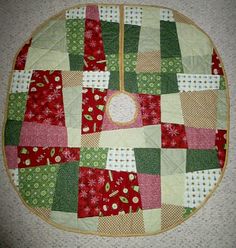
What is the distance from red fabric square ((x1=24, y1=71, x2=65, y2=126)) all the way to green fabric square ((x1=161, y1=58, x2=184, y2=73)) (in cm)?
47

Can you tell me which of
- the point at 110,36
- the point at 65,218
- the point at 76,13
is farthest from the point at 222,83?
the point at 65,218

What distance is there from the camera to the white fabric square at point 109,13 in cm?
112

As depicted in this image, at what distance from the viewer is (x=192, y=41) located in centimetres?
109

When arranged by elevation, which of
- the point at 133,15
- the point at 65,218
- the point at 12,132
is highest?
the point at 133,15

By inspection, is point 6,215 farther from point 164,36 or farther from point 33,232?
point 164,36

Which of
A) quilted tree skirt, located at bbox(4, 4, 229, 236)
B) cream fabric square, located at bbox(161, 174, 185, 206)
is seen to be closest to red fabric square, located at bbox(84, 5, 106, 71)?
quilted tree skirt, located at bbox(4, 4, 229, 236)

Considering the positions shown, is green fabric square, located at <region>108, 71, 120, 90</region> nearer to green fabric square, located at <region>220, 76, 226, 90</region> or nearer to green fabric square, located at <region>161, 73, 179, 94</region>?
green fabric square, located at <region>161, 73, 179, 94</region>

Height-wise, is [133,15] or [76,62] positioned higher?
[133,15]

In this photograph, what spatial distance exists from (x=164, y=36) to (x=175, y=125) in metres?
0.41

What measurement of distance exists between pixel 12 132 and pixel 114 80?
507 mm

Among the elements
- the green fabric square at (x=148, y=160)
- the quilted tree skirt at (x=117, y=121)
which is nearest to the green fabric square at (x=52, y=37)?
the quilted tree skirt at (x=117, y=121)

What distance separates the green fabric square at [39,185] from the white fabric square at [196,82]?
0.65 meters

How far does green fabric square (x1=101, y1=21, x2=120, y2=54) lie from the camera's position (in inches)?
42.9

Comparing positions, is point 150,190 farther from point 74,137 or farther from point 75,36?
point 75,36
